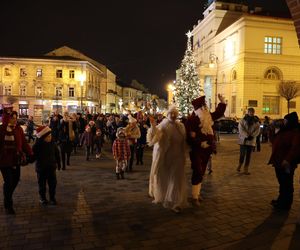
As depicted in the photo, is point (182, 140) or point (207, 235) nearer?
point (207, 235)

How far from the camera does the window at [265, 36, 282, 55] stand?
4206 cm

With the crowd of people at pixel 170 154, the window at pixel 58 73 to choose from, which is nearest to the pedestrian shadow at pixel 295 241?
the crowd of people at pixel 170 154

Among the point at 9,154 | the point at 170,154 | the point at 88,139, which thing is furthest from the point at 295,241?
the point at 88,139

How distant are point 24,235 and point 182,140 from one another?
3.32m

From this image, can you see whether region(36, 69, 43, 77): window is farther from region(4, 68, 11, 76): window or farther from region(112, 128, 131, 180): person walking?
region(112, 128, 131, 180): person walking

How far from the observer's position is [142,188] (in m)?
8.41

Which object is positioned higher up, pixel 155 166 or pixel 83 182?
pixel 155 166

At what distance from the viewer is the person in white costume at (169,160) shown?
660cm

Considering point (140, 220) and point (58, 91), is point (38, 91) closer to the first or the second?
point (58, 91)

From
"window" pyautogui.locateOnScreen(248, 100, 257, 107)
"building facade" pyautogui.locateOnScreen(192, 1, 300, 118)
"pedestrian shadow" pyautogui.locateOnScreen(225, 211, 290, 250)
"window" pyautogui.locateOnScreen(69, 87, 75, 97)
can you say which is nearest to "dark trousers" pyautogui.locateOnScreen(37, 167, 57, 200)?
"pedestrian shadow" pyautogui.locateOnScreen(225, 211, 290, 250)

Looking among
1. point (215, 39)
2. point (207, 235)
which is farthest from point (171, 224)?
point (215, 39)

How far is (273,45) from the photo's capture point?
42.4 metres

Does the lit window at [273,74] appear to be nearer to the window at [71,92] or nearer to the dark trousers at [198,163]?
the window at [71,92]

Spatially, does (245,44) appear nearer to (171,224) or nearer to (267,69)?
(267,69)
